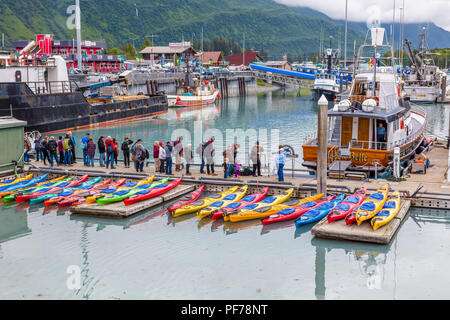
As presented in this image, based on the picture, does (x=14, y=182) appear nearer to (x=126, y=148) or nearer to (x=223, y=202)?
(x=126, y=148)

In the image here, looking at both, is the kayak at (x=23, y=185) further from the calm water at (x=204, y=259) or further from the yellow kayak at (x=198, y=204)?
the yellow kayak at (x=198, y=204)

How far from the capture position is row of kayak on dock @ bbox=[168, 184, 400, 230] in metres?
17.5

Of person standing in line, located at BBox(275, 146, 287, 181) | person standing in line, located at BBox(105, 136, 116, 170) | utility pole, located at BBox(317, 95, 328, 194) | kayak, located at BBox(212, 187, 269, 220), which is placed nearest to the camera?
kayak, located at BBox(212, 187, 269, 220)

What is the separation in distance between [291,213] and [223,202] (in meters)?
2.72

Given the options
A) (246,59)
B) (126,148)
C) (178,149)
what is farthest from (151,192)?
(246,59)

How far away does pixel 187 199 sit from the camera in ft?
68.6

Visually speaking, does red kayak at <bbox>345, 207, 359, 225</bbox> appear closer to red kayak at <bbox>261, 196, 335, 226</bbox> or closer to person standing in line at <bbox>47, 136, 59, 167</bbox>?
red kayak at <bbox>261, 196, 335, 226</bbox>

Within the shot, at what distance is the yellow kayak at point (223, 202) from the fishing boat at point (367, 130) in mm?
4383

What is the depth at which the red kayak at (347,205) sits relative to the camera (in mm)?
17481

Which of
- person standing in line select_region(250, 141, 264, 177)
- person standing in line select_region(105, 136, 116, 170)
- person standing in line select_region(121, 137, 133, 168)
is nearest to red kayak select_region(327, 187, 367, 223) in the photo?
person standing in line select_region(250, 141, 264, 177)

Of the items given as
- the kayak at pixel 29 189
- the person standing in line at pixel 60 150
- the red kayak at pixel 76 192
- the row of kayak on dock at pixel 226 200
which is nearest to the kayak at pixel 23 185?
the row of kayak on dock at pixel 226 200

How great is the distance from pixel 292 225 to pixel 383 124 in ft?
27.8

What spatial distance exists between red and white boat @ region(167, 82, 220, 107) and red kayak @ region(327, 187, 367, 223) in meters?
58.1
